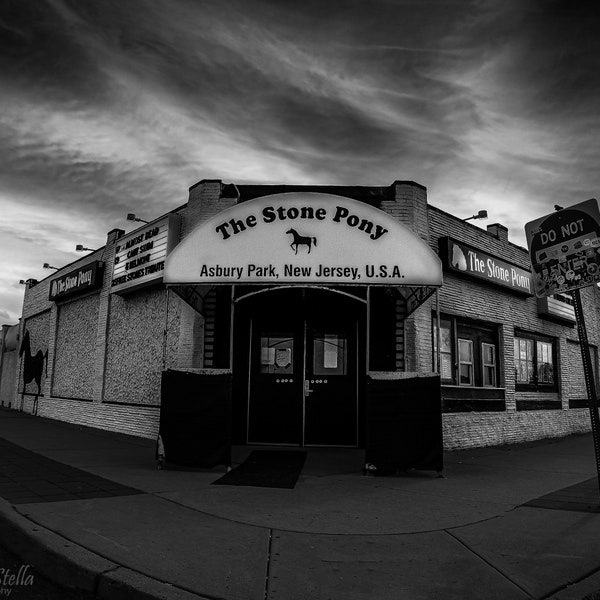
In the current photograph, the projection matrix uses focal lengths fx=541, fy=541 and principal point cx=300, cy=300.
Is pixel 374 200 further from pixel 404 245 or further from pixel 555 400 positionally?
pixel 555 400

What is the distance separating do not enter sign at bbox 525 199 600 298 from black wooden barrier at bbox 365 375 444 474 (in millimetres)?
2191

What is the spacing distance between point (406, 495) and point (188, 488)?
102 inches

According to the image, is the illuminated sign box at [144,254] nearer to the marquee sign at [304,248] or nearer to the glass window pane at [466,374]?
the marquee sign at [304,248]


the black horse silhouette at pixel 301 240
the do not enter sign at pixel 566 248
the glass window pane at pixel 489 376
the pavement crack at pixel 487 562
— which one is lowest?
the pavement crack at pixel 487 562

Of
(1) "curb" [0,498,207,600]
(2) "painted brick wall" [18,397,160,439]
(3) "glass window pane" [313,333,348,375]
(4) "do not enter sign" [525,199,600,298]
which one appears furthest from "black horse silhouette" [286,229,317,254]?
(2) "painted brick wall" [18,397,160,439]

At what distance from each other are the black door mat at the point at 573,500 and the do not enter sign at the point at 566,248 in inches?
93.3

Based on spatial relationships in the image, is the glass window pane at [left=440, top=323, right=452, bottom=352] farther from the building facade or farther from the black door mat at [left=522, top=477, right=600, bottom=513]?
the black door mat at [left=522, top=477, right=600, bottom=513]

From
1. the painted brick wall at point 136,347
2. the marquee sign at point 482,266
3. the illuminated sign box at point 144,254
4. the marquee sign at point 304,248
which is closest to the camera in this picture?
the marquee sign at point 304,248

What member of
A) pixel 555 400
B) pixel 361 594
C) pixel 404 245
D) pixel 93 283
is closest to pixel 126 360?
pixel 93 283

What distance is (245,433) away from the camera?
1011cm

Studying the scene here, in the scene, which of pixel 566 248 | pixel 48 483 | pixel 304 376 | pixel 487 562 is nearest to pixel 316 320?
pixel 304 376

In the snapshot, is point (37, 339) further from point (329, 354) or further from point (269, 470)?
point (269, 470)

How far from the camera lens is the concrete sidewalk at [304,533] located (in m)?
3.65

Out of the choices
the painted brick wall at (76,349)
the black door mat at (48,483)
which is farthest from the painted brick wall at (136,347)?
the black door mat at (48,483)
